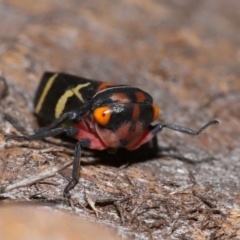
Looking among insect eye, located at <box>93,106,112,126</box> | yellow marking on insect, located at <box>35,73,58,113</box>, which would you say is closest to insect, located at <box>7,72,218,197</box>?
insect eye, located at <box>93,106,112,126</box>

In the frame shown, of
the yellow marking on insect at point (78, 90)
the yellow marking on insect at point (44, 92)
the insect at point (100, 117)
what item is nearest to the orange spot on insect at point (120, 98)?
the insect at point (100, 117)

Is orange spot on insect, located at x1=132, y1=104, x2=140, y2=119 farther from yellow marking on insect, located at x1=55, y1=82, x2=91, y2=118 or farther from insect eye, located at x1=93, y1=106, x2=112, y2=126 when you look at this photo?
yellow marking on insect, located at x1=55, y1=82, x2=91, y2=118

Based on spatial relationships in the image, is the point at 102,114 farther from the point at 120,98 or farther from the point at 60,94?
the point at 60,94

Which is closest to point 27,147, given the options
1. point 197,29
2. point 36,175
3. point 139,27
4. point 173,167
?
point 36,175

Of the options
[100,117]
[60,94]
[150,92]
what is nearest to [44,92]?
[60,94]

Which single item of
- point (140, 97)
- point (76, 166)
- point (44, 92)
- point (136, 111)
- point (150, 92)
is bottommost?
point (76, 166)

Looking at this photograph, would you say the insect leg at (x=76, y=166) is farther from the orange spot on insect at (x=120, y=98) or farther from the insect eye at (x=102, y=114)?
the orange spot on insect at (x=120, y=98)
